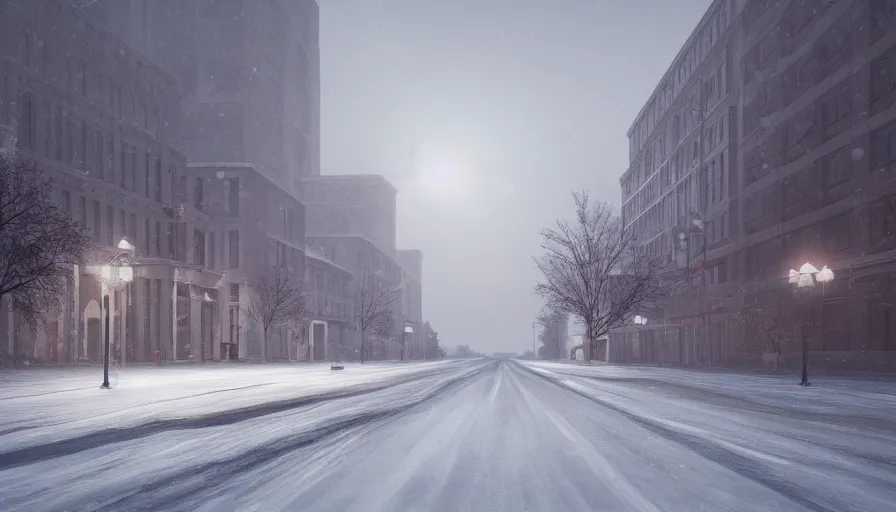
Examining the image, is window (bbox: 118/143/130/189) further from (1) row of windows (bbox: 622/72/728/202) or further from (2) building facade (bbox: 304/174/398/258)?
(2) building facade (bbox: 304/174/398/258)

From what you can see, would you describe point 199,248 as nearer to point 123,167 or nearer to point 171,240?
point 171,240

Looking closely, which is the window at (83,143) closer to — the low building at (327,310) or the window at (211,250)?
the window at (211,250)

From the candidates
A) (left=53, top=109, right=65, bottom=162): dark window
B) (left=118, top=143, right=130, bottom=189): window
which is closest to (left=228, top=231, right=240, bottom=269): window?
(left=118, top=143, right=130, bottom=189): window

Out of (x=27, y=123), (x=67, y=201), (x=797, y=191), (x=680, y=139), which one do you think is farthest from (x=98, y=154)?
(x=680, y=139)

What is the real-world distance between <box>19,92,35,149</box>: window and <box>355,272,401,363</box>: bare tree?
37.1 metres

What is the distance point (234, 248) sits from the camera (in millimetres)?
64938

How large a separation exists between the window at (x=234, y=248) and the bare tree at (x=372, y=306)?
1298 centimetres

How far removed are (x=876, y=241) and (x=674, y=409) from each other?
972 inches

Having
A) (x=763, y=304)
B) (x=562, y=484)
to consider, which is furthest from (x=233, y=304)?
(x=562, y=484)

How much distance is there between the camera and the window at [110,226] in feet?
143

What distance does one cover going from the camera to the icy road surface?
4.07 meters

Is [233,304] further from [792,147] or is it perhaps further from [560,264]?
[792,147]

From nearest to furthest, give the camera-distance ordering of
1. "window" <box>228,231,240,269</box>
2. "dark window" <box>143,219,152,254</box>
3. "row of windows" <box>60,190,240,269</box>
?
"row of windows" <box>60,190,240,269</box> → "dark window" <box>143,219,152,254</box> → "window" <box>228,231,240,269</box>

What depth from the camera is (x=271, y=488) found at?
14.2 ft
